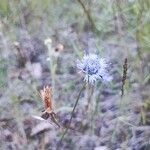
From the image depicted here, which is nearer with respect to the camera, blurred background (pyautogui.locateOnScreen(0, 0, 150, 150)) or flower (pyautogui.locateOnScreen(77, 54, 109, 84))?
flower (pyautogui.locateOnScreen(77, 54, 109, 84))

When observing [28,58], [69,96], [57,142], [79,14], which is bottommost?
[57,142]

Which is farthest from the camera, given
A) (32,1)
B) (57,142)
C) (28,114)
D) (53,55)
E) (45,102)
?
(32,1)

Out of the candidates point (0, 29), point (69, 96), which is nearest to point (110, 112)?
point (69, 96)

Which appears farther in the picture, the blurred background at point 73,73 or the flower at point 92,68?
the blurred background at point 73,73

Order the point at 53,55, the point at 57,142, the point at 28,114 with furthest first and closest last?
the point at 53,55
the point at 28,114
the point at 57,142

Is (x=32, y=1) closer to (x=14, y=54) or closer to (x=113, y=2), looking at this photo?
(x=14, y=54)

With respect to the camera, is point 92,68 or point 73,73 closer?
point 92,68

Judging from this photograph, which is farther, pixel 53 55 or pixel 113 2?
pixel 53 55

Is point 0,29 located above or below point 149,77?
above
